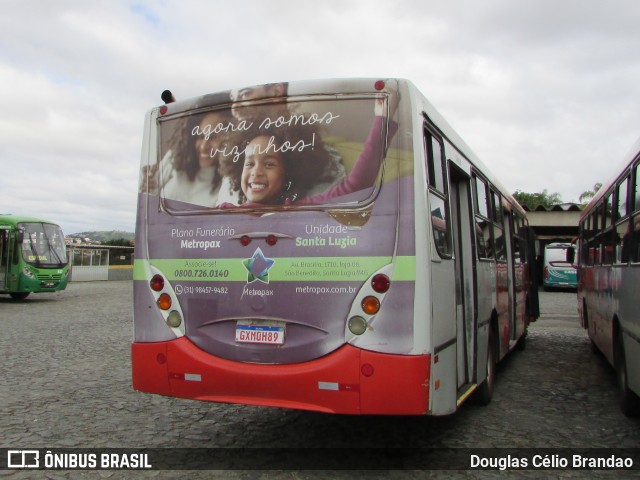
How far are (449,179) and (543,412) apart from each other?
2944mm

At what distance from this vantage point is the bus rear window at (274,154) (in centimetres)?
456

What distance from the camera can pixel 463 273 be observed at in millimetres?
6062

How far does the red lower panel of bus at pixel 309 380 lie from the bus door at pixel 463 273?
138 centimetres

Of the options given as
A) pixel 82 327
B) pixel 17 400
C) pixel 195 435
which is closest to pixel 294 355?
pixel 195 435

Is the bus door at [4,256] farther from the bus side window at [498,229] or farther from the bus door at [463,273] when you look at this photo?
the bus door at [463,273]

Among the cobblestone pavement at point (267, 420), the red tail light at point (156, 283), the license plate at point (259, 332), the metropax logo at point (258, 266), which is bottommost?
the cobblestone pavement at point (267, 420)

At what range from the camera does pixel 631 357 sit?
5863mm

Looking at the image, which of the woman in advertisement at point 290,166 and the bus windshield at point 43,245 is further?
the bus windshield at point 43,245

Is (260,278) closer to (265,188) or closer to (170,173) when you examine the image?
(265,188)

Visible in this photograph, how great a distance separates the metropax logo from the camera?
4.67m

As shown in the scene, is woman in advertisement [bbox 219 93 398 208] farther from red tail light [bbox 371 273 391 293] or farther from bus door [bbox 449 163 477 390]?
bus door [bbox 449 163 477 390]

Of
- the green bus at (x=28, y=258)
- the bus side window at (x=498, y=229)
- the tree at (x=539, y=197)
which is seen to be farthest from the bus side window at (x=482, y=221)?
the tree at (x=539, y=197)

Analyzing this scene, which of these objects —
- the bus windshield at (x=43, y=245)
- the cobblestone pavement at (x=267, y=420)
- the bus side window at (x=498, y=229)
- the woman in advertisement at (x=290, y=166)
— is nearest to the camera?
the woman in advertisement at (x=290, y=166)

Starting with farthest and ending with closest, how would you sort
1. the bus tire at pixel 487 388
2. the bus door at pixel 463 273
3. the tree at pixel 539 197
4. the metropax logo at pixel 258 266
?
1. the tree at pixel 539 197
2. the bus tire at pixel 487 388
3. the bus door at pixel 463 273
4. the metropax logo at pixel 258 266
